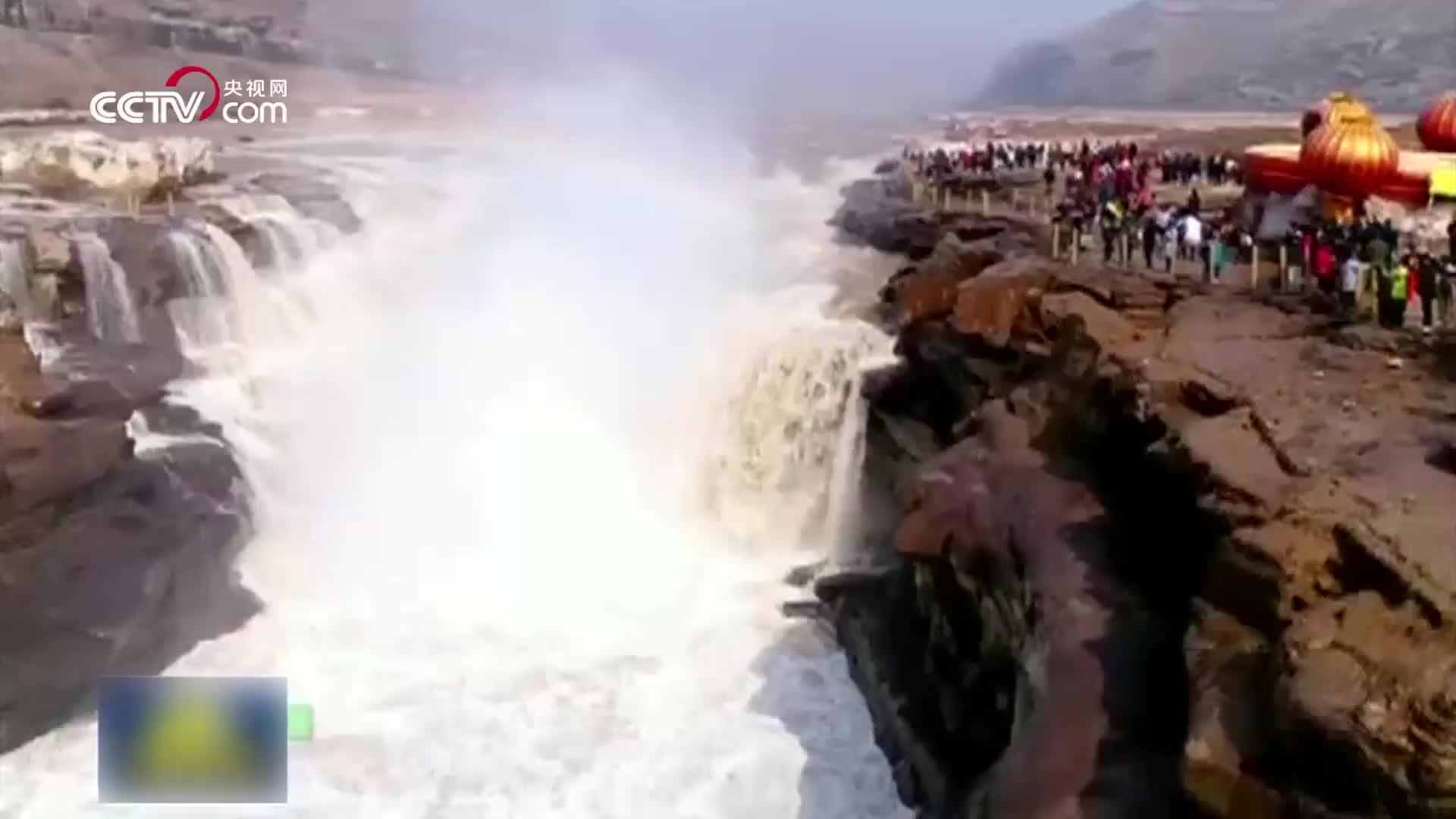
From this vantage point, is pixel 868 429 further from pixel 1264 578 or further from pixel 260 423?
pixel 1264 578

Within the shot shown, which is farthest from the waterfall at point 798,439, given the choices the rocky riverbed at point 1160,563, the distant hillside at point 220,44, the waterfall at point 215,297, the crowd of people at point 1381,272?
the distant hillside at point 220,44

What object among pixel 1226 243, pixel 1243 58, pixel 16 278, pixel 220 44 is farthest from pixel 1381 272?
pixel 1243 58

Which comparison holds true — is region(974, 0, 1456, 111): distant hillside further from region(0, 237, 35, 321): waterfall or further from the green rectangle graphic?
the green rectangle graphic

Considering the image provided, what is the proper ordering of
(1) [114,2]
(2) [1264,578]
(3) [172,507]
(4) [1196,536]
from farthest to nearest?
(1) [114,2]
(3) [172,507]
(4) [1196,536]
(2) [1264,578]

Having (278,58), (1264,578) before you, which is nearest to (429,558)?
(1264,578)

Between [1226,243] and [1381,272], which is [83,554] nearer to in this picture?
[1381,272]

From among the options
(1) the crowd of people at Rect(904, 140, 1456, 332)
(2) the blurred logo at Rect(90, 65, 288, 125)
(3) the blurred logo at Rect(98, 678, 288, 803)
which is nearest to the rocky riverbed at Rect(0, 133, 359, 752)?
(3) the blurred logo at Rect(98, 678, 288, 803)
